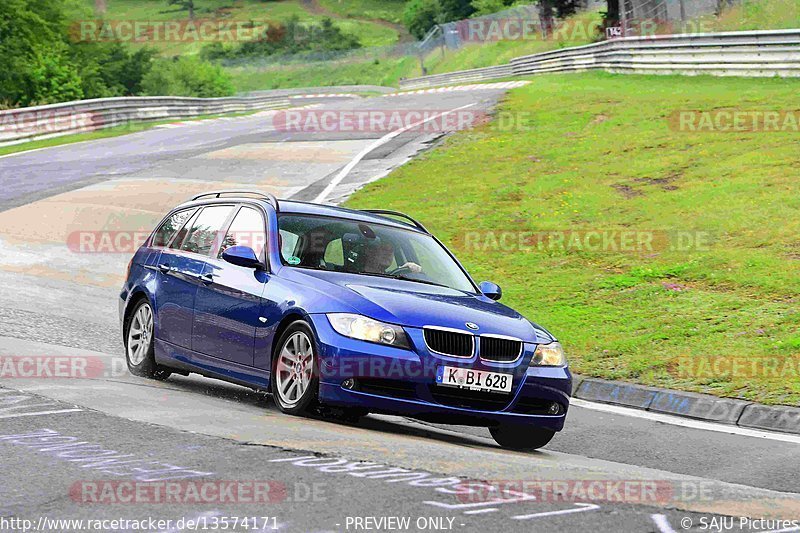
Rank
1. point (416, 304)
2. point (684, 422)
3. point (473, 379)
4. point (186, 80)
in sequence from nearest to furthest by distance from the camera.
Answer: point (473, 379), point (416, 304), point (684, 422), point (186, 80)

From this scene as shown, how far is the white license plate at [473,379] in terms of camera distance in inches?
320

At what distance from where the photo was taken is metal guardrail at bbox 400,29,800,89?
31.5m

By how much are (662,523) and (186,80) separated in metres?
77.0

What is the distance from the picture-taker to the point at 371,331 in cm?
811

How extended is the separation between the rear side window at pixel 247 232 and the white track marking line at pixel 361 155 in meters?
10.1

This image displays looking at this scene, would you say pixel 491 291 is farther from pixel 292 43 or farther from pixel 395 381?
pixel 292 43

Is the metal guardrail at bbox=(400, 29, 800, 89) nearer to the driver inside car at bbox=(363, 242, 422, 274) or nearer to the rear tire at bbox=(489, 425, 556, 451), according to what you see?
the driver inside car at bbox=(363, 242, 422, 274)

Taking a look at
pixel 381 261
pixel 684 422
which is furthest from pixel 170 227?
pixel 684 422

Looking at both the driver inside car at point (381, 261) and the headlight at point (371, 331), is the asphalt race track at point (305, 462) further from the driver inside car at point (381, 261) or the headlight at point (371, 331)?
the driver inside car at point (381, 261)

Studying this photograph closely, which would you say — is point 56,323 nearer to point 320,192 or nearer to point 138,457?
point 138,457

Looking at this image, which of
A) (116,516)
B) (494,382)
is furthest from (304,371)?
(116,516)

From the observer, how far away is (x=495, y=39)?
78.6m

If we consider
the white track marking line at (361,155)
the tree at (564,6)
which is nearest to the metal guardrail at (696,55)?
the white track marking line at (361,155)

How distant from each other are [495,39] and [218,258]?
70.6 meters
